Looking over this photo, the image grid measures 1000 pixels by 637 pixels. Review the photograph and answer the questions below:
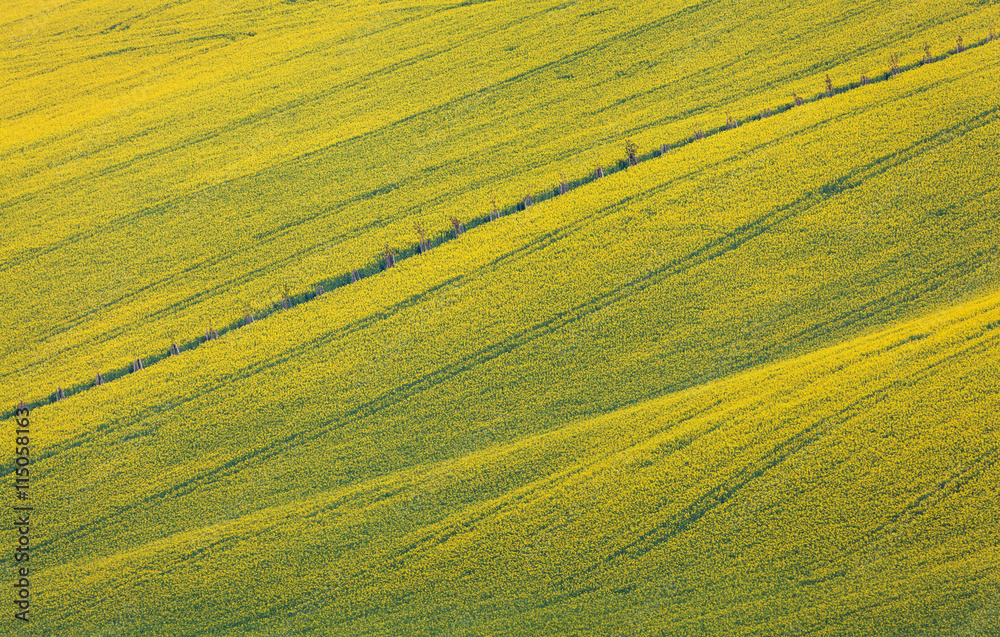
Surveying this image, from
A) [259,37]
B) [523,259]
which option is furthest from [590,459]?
[259,37]

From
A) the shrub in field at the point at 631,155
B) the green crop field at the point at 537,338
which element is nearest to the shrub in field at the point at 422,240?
the green crop field at the point at 537,338

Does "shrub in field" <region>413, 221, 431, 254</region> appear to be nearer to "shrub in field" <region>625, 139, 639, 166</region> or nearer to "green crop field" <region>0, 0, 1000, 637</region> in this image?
A: "green crop field" <region>0, 0, 1000, 637</region>

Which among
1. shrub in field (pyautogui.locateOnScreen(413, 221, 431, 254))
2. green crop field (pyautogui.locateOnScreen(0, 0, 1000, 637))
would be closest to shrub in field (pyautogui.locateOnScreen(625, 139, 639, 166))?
green crop field (pyautogui.locateOnScreen(0, 0, 1000, 637))

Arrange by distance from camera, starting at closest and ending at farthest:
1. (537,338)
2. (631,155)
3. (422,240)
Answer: (537,338) → (422,240) → (631,155)

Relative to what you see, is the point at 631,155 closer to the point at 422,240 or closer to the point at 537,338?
the point at 422,240

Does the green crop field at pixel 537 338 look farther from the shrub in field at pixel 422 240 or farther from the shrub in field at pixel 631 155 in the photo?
the shrub in field at pixel 631 155

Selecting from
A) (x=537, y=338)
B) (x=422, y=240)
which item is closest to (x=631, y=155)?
(x=422, y=240)

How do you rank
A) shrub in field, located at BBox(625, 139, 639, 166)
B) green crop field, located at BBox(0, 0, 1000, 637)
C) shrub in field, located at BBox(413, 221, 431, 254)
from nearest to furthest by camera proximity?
green crop field, located at BBox(0, 0, 1000, 637) → shrub in field, located at BBox(413, 221, 431, 254) → shrub in field, located at BBox(625, 139, 639, 166)

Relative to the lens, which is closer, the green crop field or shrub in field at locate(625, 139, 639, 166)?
the green crop field

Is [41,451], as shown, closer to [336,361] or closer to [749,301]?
[336,361]
